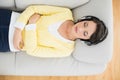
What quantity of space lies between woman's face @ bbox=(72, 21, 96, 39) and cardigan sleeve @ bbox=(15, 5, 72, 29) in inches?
6.7

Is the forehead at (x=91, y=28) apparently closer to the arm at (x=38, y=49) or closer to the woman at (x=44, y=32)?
the woman at (x=44, y=32)

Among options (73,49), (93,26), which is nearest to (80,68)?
(73,49)

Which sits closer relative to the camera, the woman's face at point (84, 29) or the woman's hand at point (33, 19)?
the woman's face at point (84, 29)

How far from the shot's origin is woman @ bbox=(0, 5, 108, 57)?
4.78 feet

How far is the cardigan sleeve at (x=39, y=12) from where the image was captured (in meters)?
1.46

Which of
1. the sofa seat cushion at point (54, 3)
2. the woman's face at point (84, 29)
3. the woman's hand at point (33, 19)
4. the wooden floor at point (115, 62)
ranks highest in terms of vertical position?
the sofa seat cushion at point (54, 3)

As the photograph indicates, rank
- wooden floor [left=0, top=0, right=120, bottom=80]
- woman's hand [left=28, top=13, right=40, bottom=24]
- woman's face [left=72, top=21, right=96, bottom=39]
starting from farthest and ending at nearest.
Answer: wooden floor [left=0, top=0, right=120, bottom=80], woman's hand [left=28, top=13, right=40, bottom=24], woman's face [left=72, top=21, right=96, bottom=39]

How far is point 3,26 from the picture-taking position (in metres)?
1.49

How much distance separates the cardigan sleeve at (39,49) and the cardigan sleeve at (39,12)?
0.07 meters

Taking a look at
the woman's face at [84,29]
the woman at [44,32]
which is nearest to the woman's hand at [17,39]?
the woman at [44,32]

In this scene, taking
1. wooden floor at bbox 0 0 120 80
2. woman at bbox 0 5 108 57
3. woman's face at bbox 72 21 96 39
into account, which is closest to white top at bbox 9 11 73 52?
woman at bbox 0 5 108 57

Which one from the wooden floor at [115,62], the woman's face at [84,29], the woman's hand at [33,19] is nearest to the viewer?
the woman's face at [84,29]

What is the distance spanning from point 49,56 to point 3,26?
1.13 ft

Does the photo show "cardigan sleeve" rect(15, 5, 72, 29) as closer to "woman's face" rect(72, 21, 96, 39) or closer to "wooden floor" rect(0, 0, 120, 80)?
"woman's face" rect(72, 21, 96, 39)
